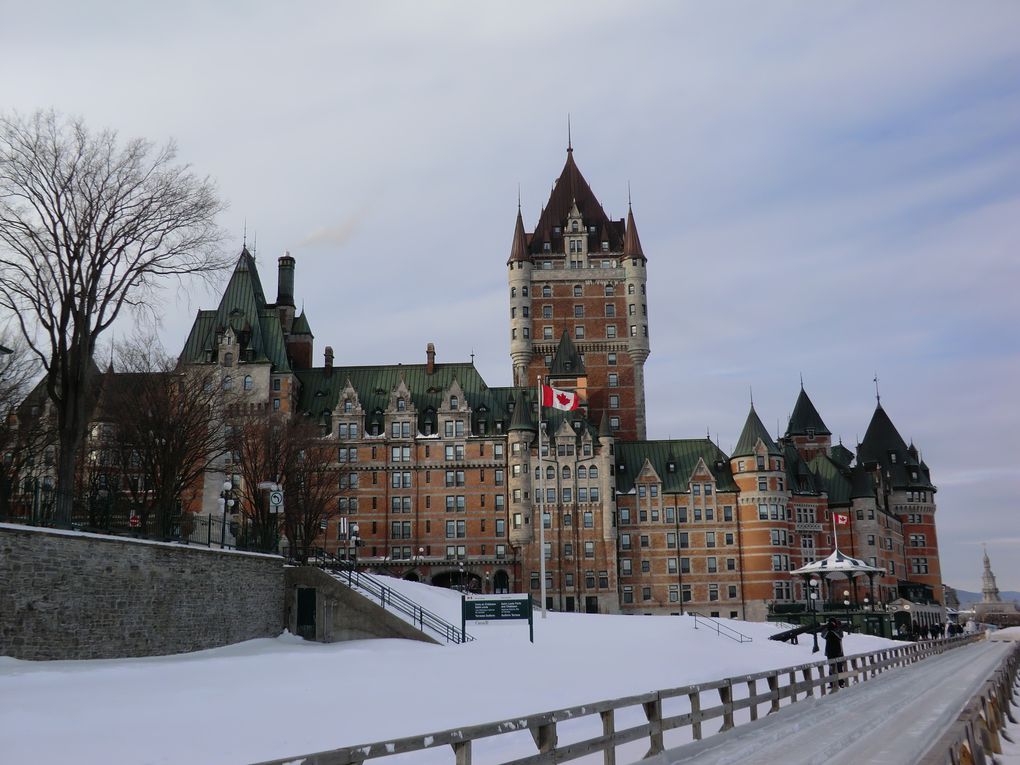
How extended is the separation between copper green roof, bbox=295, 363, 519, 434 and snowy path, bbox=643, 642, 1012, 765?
72447 millimetres

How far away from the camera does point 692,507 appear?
321 ft

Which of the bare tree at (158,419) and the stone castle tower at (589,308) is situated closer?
the bare tree at (158,419)

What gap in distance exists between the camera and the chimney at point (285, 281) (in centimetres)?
10588

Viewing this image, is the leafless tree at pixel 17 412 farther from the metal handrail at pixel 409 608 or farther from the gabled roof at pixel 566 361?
the gabled roof at pixel 566 361

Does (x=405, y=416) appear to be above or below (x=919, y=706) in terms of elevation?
above

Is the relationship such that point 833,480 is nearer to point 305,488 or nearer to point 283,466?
point 305,488

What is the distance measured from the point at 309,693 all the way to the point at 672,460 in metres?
77.1

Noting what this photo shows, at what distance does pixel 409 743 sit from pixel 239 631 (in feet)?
105

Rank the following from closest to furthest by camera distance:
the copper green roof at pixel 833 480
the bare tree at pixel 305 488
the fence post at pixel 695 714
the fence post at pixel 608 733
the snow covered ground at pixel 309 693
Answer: the fence post at pixel 608 733
the fence post at pixel 695 714
the snow covered ground at pixel 309 693
the bare tree at pixel 305 488
the copper green roof at pixel 833 480

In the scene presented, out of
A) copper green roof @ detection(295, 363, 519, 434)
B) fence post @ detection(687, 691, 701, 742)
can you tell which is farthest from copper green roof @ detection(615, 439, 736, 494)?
fence post @ detection(687, 691, 701, 742)

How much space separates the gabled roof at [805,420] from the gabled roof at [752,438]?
2110cm

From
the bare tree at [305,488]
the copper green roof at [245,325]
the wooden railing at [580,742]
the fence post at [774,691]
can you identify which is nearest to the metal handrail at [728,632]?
the bare tree at [305,488]

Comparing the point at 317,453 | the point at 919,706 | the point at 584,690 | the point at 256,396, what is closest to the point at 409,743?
the point at 919,706

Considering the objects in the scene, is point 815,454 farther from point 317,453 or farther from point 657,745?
point 657,745
